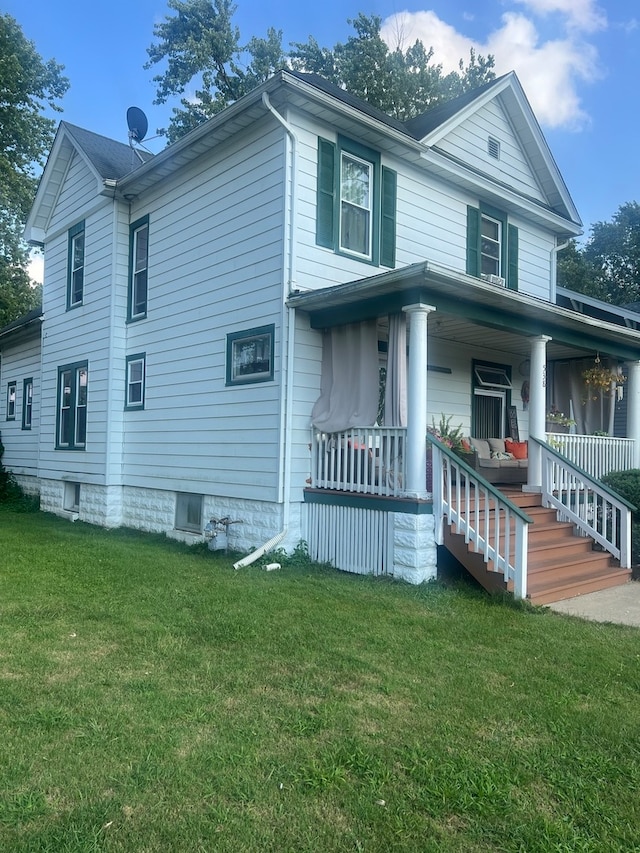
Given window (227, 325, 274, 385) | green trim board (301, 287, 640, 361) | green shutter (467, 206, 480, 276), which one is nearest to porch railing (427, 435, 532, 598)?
green trim board (301, 287, 640, 361)

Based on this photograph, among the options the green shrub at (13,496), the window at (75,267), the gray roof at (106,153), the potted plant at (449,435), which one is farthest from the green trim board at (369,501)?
the green shrub at (13,496)

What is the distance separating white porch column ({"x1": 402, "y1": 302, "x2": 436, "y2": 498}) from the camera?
737cm

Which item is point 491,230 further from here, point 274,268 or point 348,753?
point 348,753

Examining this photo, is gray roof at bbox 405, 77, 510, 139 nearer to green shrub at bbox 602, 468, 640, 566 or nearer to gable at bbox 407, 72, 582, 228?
gable at bbox 407, 72, 582, 228

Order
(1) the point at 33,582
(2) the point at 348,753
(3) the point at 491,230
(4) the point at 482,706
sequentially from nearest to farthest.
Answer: (2) the point at 348,753
(4) the point at 482,706
(1) the point at 33,582
(3) the point at 491,230

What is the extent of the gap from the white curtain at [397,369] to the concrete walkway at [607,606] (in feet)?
8.97

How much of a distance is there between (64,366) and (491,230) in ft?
29.6

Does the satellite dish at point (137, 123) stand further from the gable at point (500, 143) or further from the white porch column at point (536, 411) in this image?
the white porch column at point (536, 411)

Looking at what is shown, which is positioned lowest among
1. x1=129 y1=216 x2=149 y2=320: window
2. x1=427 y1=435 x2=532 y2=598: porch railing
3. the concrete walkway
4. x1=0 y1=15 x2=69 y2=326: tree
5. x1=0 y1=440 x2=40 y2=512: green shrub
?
the concrete walkway

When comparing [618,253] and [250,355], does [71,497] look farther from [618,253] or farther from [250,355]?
[618,253]

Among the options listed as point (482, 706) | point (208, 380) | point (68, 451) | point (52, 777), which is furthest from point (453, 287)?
point (68, 451)

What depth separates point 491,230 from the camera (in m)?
11.8

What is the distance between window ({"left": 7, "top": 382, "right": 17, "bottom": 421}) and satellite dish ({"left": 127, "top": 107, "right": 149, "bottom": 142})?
306 inches

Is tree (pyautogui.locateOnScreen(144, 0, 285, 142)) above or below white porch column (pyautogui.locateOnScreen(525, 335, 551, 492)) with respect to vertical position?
above
